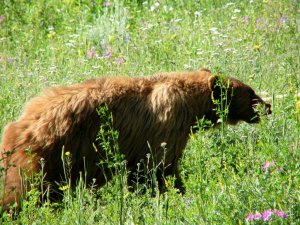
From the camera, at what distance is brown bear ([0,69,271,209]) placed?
615cm

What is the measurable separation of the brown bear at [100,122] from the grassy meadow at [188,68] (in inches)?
9.9

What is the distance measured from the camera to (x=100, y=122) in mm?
6348

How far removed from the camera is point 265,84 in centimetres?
866

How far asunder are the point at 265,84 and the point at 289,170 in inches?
181

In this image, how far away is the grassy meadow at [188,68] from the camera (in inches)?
166

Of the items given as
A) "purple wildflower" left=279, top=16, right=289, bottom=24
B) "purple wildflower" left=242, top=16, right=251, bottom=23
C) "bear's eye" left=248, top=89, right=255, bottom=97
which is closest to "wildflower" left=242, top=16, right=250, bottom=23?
"purple wildflower" left=242, top=16, right=251, bottom=23

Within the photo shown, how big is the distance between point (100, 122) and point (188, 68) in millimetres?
2987

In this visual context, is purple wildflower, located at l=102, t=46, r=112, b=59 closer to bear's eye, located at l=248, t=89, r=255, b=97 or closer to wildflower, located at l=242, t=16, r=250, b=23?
wildflower, located at l=242, t=16, r=250, b=23

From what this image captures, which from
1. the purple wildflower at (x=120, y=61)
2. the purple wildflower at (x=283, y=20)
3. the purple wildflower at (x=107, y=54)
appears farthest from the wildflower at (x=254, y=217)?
the purple wildflower at (x=283, y=20)

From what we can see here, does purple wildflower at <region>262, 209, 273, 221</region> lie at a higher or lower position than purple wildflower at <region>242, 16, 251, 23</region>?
lower

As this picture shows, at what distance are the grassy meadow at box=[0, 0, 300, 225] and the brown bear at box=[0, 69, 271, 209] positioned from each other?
251 mm

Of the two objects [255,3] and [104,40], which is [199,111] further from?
[255,3]

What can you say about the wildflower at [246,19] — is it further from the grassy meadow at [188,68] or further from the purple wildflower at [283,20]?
the purple wildflower at [283,20]

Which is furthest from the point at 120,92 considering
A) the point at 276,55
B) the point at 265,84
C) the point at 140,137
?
the point at 276,55
